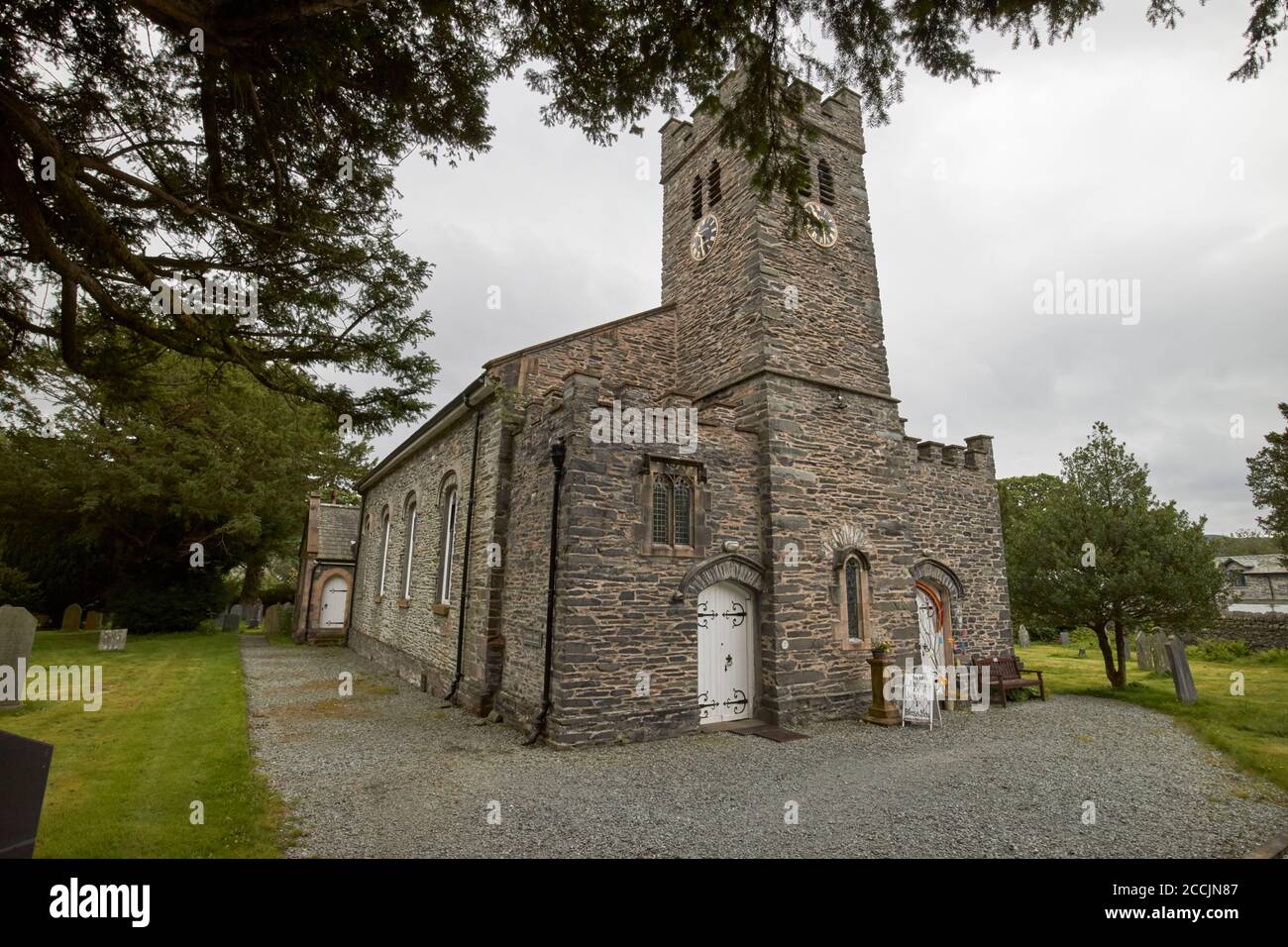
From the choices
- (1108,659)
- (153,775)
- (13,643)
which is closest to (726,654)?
(153,775)

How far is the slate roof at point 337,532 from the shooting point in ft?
84.8

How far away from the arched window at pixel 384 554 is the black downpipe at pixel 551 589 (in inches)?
473

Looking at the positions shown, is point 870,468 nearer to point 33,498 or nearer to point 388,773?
point 388,773

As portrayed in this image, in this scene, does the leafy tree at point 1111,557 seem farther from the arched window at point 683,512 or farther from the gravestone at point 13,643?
the gravestone at point 13,643

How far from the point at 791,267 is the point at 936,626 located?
9107 mm

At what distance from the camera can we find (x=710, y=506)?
34.6 feet

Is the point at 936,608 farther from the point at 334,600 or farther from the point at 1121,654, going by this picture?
the point at 334,600

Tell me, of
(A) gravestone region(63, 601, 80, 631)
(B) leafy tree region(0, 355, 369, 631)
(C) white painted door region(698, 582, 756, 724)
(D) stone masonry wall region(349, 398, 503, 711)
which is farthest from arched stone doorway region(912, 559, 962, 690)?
(A) gravestone region(63, 601, 80, 631)

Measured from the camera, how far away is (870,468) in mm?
12273

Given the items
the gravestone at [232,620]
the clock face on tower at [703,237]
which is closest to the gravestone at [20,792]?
the clock face on tower at [703,237]

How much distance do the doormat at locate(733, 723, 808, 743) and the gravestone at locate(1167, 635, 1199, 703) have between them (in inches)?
362

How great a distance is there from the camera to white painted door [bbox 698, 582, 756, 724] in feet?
33.7
